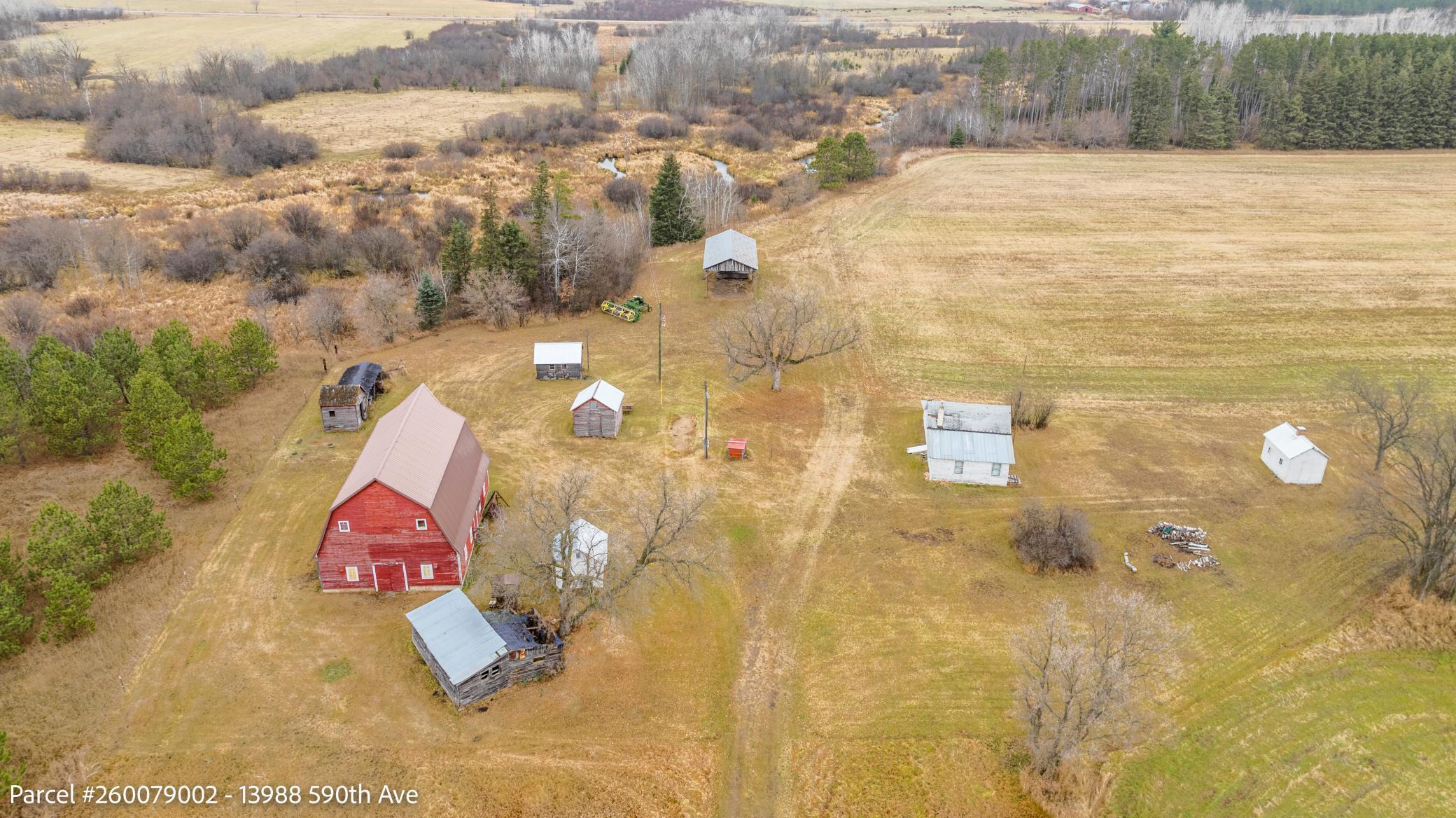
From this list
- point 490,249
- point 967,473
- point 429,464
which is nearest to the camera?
point 429,464

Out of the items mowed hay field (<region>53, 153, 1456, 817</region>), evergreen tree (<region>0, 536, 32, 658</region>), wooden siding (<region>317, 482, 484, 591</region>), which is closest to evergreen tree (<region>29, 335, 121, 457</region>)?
mowed hay field (<region>53, 153, 1456, 817</region>)

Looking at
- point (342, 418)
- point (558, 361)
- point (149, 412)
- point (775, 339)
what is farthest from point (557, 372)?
point (149, 412)

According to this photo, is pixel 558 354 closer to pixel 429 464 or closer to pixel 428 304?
pixel 428 304

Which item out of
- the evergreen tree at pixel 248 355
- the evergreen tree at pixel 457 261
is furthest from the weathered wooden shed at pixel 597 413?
the evergreen tree at pixel 457 261

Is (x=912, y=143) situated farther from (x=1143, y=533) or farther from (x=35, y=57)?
(x=35, y=57)

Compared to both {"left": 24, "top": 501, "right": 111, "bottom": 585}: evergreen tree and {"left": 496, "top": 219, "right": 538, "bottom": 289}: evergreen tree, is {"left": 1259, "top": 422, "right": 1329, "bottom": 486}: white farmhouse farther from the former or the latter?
{"left": 24, "top": 501, "right": 111, "bottom": 585}: evergreen tree

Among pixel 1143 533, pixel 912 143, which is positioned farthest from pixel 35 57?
pixel 1143 533
